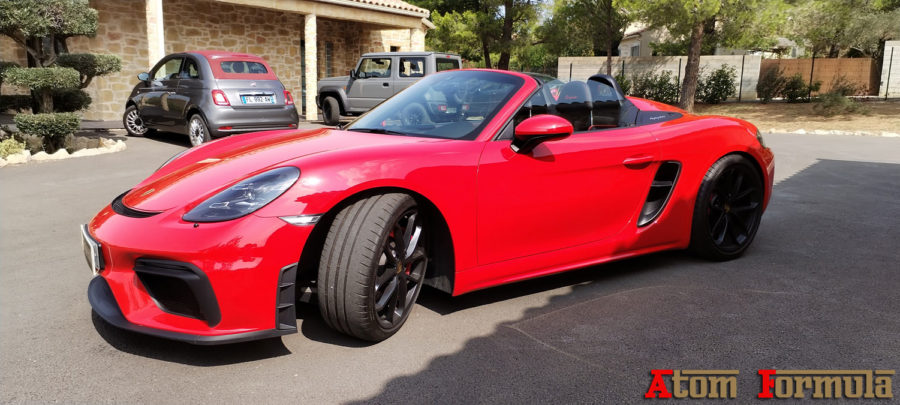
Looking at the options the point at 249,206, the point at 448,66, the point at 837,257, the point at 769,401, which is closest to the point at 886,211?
the point at 837,257

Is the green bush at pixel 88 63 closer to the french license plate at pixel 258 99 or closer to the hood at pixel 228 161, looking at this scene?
the french license plate at pixel 258 99

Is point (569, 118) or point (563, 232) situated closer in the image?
point (563, 232)

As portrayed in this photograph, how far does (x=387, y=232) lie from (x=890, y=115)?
2239cm

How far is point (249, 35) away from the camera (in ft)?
65.2

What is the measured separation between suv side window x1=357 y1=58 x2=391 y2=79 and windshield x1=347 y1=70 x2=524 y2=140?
12113 millimetres

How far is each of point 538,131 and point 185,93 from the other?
373 inches

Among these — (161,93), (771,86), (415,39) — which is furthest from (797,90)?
(161,93)

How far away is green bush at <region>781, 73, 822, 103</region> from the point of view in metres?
24.8

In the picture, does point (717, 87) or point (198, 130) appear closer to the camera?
point (198, 130)

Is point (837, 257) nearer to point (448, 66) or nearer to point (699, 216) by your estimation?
point (699, 216)

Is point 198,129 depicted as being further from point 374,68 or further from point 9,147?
point 374,68

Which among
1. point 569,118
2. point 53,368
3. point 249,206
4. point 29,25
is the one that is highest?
point 29,25

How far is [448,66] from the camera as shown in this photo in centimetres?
1582

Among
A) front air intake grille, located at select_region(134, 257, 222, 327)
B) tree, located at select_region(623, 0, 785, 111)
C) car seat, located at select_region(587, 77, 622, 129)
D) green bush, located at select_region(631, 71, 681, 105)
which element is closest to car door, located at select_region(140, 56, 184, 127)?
car seat, located at select_region(587, 77, 622, 129)
